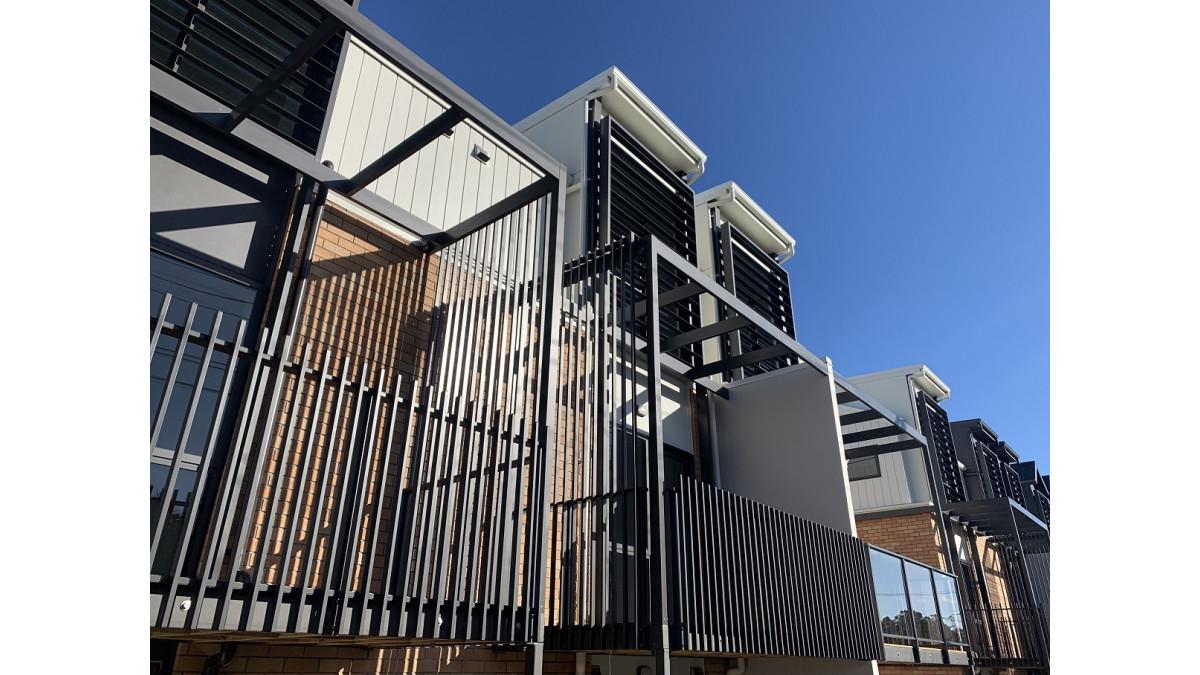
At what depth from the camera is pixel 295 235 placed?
477cm

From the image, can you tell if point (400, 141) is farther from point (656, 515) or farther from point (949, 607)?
point (949, 607)

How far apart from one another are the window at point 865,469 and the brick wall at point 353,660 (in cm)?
1042

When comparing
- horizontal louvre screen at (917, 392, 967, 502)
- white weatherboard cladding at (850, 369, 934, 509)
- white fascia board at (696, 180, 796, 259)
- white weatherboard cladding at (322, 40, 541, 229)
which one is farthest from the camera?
horizontal louvre screen at (917, 392, 967, 502)

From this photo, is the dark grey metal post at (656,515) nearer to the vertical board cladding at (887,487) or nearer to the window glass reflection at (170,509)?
the window glass reflection at (170,509)

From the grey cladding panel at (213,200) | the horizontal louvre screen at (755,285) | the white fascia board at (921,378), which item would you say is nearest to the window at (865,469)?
the white fascia board at (921,378)

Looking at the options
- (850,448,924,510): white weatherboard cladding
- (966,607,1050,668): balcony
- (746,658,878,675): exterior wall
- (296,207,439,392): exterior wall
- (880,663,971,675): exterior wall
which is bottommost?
(880,663,971,675): exterior wall

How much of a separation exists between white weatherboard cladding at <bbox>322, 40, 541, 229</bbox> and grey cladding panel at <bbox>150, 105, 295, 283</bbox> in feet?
2.08

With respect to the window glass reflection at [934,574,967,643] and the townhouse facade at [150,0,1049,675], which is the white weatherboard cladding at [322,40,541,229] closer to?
the townhouse facade at [150,0,1049,675]

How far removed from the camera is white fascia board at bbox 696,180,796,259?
11.4 meters

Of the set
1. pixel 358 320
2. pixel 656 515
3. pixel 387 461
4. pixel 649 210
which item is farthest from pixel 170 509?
pixel 649 210

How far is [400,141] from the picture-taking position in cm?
598

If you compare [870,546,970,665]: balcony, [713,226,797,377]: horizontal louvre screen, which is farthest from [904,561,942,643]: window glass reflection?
[713,226,797,377]: horizontal louvre screen

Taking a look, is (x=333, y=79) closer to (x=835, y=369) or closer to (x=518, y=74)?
(x=518, y=74)
